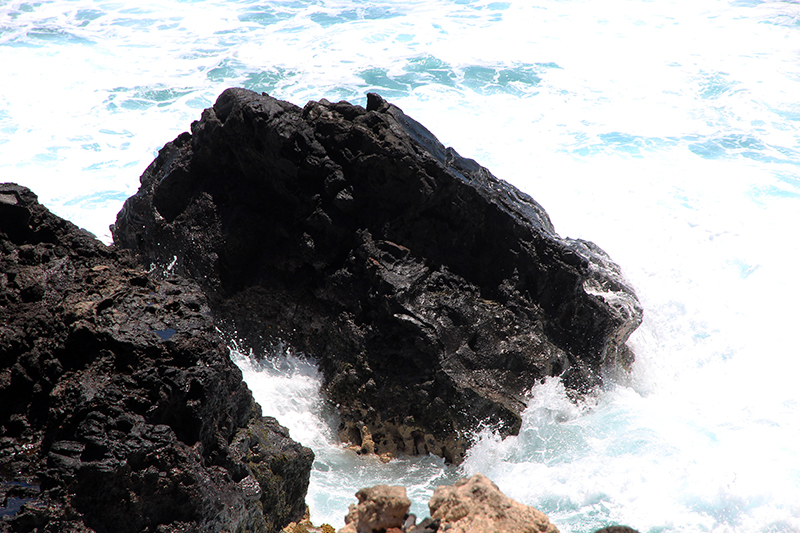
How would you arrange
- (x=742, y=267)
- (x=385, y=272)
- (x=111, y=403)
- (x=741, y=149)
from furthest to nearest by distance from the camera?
(x=741, y=149) < (x=742, y=267) < (x=385, y=272) < (x=111, y=403)

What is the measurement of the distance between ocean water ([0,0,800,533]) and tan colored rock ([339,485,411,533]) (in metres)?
2.02

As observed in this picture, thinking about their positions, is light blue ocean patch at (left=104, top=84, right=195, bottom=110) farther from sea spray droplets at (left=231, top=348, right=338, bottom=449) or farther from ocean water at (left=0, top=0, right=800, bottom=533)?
sea spray droplets at (left=231, top=348, right=338, bottom=449)

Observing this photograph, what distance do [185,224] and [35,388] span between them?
3620 mm

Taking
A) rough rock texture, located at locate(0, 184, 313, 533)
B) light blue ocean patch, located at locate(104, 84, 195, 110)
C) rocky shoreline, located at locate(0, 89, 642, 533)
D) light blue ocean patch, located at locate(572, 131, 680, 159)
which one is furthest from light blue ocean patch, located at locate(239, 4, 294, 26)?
rough rock texture, located at locate(0, 184, 313, 533)

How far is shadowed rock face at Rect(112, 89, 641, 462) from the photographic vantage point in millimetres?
6074

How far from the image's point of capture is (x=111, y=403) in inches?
132

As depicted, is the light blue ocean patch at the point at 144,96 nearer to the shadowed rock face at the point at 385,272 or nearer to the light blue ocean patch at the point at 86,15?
the light blue ocean patch at the point at 86,15

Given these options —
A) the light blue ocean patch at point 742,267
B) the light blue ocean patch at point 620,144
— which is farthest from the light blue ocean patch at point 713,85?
the light blue ocean patch at point 742,267

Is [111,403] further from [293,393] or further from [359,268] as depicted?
[359,268]

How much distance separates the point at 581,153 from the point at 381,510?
455 inches

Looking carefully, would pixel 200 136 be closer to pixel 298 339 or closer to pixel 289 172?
pixel 289 172

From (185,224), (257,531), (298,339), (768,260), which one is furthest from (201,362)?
(768,260)

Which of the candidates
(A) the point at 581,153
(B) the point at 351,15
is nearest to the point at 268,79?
(B) the point at 351,15

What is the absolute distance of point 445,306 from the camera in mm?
6199
